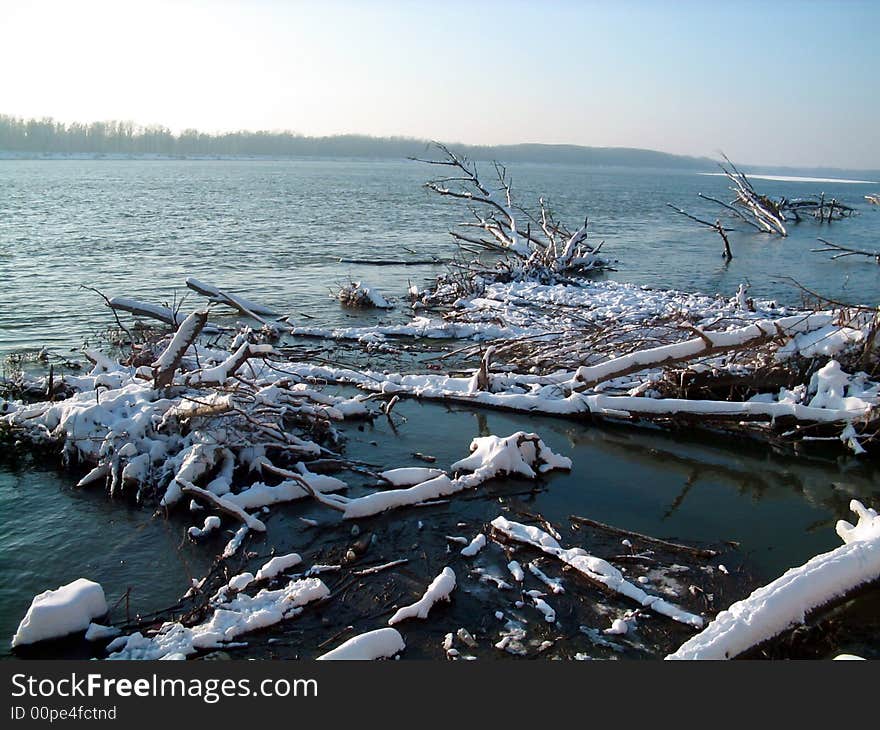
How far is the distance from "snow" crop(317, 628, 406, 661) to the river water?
5.63 feet

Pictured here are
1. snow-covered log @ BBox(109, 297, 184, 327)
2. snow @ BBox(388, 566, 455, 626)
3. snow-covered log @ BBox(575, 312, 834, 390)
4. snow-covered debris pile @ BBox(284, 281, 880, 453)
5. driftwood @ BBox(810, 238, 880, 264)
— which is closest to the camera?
snow @ BBox(388, 566, 455, 626)

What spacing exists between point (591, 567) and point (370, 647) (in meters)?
1.97

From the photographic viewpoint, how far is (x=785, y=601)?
16.3 feet

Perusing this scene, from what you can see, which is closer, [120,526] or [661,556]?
[661,556]

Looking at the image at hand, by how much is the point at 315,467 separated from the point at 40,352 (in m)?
6.65

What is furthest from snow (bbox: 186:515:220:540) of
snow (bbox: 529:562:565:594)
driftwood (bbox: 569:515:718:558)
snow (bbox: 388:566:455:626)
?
driftwood (bbox: 569:515:718:558)

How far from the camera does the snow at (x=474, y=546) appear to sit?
6.14 m

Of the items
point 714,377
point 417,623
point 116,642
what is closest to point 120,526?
point 116,642

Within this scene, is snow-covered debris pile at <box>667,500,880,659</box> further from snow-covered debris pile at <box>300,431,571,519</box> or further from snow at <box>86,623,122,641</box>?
snow at <box>86,623,122,641</box>

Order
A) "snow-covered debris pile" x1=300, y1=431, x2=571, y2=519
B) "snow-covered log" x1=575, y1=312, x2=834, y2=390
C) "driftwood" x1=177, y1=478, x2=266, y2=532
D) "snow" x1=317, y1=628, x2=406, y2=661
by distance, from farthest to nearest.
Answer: "snow-covered log" x1=575, y1=312, x2=834, y2=390 < "snow-covered debris pile" x1=300, y1=431, x2=571, y2=519 < "driftwood" x1=177, y1=478, x2=266, y2=532 < "snow" x1=317, y1=628, x2=406, y2=661

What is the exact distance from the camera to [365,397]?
970 centimetres

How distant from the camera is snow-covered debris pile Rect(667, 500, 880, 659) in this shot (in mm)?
4641

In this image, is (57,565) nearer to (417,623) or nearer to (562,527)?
(417,623)

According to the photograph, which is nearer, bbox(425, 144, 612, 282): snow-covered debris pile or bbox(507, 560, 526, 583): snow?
bbox(507, 560, 526, 583): snow
